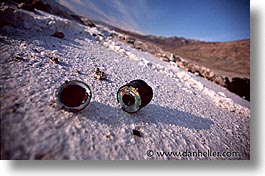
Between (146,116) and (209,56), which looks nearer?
(146,116)

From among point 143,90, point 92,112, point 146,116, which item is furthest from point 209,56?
point 92,112

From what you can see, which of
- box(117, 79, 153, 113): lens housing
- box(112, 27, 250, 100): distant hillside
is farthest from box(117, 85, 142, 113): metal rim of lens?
box(112, 27, 250, 100): distant hillside

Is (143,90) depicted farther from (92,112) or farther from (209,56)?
(209,56)

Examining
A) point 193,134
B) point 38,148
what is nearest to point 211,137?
point 193,134

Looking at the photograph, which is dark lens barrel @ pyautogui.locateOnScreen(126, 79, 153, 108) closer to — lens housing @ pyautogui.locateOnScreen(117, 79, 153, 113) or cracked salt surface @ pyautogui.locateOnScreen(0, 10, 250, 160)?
lens housing @ pyautogui.locateOnScreen(117, 79, 153, 113)

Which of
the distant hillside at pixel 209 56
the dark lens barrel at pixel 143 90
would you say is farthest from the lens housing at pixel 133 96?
the distant hillside at pixel 209 56

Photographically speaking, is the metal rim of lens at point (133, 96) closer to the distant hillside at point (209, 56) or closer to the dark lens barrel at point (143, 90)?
the dark lens barrel at point (143, 90)
